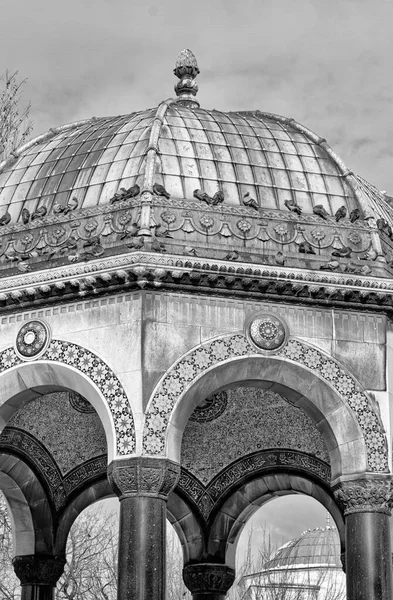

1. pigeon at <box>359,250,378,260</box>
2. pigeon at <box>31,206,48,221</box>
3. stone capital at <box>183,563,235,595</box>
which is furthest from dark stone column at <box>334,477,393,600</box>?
pigeon at <box>31,206,48,221</box>

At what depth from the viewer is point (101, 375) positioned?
818 inches

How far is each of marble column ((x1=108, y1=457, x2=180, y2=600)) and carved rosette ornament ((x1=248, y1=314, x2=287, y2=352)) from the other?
2464mm

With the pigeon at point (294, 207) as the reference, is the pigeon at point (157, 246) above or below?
below

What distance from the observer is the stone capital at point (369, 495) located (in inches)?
812

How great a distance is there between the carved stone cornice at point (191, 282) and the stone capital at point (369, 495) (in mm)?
2918

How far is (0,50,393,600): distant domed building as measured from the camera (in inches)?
805

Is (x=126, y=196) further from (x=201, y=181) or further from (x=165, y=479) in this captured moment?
(x=165, y=479)

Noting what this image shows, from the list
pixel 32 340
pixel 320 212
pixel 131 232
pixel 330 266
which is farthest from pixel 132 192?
pixel 330 266

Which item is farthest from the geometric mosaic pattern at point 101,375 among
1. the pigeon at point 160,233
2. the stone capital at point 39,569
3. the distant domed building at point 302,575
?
the distant domed building at point 302,575

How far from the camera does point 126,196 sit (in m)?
21.9

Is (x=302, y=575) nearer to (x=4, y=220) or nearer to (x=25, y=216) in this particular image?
(x=4, y=220)

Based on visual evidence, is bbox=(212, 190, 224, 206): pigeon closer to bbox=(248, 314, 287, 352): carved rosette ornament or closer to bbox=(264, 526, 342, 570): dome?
bbox=(248, 314, 287, 352): carved rosette ornament

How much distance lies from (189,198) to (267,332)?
2781 millimetres

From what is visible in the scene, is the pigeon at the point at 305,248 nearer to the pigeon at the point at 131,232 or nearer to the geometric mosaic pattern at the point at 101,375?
the pigeon at the point at 131,232
